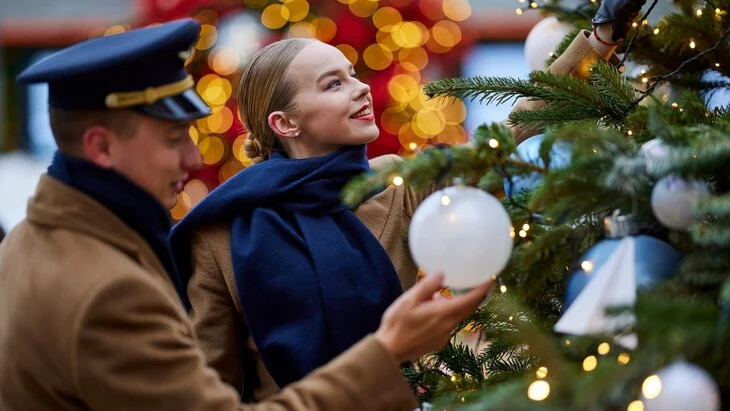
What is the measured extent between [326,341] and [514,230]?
0.35m

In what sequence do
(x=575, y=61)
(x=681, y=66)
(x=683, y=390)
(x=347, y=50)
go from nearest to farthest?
(x=683, y=390)
(x=681, y=66)
(x=575, y=61)
(x=347, y=50)

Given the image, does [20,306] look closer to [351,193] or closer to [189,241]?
[351,193]

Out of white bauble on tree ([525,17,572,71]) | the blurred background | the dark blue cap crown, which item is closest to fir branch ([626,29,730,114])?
white bauble on tree ([525,17,572,71])

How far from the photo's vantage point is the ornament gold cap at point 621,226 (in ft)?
3.65

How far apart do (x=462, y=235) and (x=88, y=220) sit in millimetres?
421

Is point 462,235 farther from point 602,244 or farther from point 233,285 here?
point 233,285

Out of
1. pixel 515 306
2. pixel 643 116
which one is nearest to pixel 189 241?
pixel 515 306

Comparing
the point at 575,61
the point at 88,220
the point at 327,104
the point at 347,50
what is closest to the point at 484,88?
the point at 575,61

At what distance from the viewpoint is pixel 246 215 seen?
1.63m

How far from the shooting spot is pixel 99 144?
4.00 feet

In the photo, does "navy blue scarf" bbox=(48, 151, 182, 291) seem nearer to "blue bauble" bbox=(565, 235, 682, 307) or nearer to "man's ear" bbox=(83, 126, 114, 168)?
"man's ear" bbox=(83, 126, 114, 168)

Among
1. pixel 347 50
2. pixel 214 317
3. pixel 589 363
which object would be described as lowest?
pixel 347 50

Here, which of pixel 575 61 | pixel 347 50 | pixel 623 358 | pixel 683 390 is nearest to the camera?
pixel 683 390

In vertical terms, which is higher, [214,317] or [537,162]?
[537,162]
